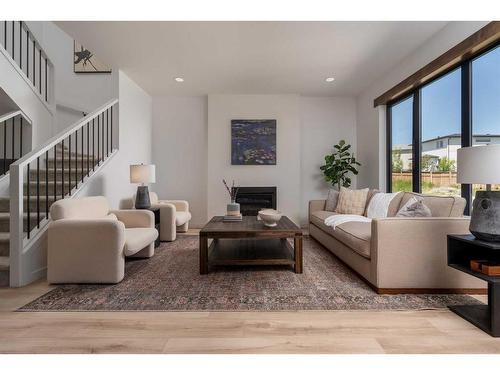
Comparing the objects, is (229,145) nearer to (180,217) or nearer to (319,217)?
(180,217)

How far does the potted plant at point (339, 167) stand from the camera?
551 centimetres

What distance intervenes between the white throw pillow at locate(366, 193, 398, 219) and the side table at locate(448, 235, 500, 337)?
4.58ft

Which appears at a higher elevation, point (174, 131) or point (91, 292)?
point (174, 131)

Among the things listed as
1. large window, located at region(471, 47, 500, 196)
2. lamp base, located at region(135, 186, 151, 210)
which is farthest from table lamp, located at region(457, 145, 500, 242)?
lamp base, located at region(135, 186, 151, 210)

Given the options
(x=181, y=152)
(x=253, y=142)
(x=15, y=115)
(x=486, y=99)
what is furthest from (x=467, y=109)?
(x=15, y=115)

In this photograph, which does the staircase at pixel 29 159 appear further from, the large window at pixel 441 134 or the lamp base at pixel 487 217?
A: the large window at pixel 441 134

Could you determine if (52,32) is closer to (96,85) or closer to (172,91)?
(96,85)

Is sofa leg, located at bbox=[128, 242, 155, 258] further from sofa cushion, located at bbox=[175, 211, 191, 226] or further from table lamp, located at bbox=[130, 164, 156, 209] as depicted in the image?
sofa cushion, located at bbox=[175, 211, 191, 226]

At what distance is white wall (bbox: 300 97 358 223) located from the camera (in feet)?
19.7

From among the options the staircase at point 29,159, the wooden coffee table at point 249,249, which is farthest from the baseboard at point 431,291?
the staircase at point 29,159

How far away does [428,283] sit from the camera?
91.2 inches

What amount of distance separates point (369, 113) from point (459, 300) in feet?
13.1

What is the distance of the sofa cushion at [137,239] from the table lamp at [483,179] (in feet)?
9.00
